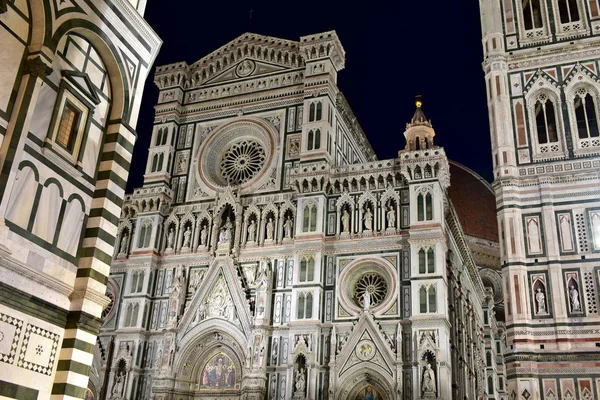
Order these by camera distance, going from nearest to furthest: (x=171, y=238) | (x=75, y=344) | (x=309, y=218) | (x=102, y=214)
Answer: (x=75, y=344) < (x=102, y=214) < (x=309, y=218) < (x=171, y=238)

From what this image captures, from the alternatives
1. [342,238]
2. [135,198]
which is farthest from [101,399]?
[342,238]

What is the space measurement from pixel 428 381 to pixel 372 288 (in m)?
4.41

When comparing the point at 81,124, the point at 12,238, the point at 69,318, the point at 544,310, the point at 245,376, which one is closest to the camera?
the point at 12,238

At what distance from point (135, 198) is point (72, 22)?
19.3 m

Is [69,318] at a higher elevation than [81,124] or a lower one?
lower

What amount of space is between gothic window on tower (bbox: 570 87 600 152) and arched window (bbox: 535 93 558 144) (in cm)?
71

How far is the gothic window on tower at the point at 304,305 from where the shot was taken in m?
24.2

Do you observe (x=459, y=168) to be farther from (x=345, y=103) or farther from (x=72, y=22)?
(x=72, y=22)

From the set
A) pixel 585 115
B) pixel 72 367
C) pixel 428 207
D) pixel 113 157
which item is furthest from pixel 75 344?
pixel 585 115

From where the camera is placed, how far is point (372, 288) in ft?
80.8

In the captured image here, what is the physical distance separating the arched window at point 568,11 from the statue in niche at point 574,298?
36.8 ft

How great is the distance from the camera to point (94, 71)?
37.7ft

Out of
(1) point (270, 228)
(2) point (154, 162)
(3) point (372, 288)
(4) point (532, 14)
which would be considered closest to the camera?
(3) point (372, 288)

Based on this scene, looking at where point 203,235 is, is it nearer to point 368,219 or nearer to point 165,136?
point 165,136
